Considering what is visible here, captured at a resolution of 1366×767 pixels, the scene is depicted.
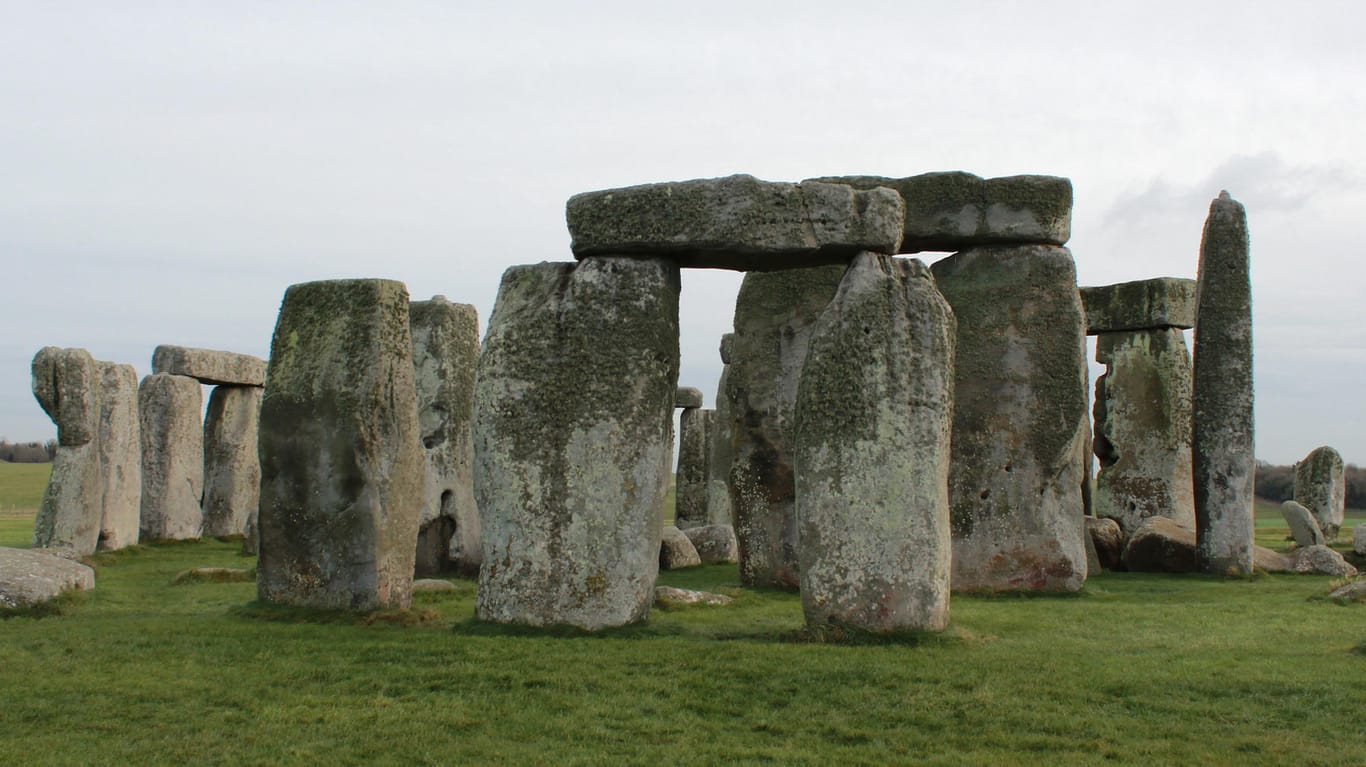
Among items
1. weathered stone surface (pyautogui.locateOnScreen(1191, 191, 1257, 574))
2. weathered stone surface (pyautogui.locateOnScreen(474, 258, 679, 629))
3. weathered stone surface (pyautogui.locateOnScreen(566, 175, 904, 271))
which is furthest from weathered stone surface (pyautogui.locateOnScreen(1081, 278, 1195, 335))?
weathered stone surface (pyautogui.locateOnScreen(474, 258, 679, 629))

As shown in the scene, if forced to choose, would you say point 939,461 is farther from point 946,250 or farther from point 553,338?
point 946,250

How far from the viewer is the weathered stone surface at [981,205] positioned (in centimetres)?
1390

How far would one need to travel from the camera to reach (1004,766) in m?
6.57

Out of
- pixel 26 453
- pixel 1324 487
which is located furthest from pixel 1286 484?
pixel 26 453

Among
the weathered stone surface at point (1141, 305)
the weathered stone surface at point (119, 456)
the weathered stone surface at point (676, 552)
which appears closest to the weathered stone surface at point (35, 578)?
the weathered stone surface at point (119, 456)

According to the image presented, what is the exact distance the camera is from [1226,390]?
15.0 metres

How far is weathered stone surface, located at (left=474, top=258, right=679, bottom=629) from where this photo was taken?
966cm

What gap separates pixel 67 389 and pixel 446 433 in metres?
5.63

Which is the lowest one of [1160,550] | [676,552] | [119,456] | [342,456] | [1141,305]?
[676,552]

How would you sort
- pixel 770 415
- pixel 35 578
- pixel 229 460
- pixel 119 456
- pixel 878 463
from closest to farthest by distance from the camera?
1. pixel 878 463
2. pixel 35 578
3. pixel 770 415
4. pixel 119 456
5. pixel 229 460

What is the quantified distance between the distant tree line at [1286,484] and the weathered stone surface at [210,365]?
32.6m

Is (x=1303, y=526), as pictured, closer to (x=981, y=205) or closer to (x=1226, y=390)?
(x=1226, y=390)

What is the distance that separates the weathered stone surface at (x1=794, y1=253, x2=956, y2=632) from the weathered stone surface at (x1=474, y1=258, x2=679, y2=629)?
1.22 m

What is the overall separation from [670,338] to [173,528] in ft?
44.9
